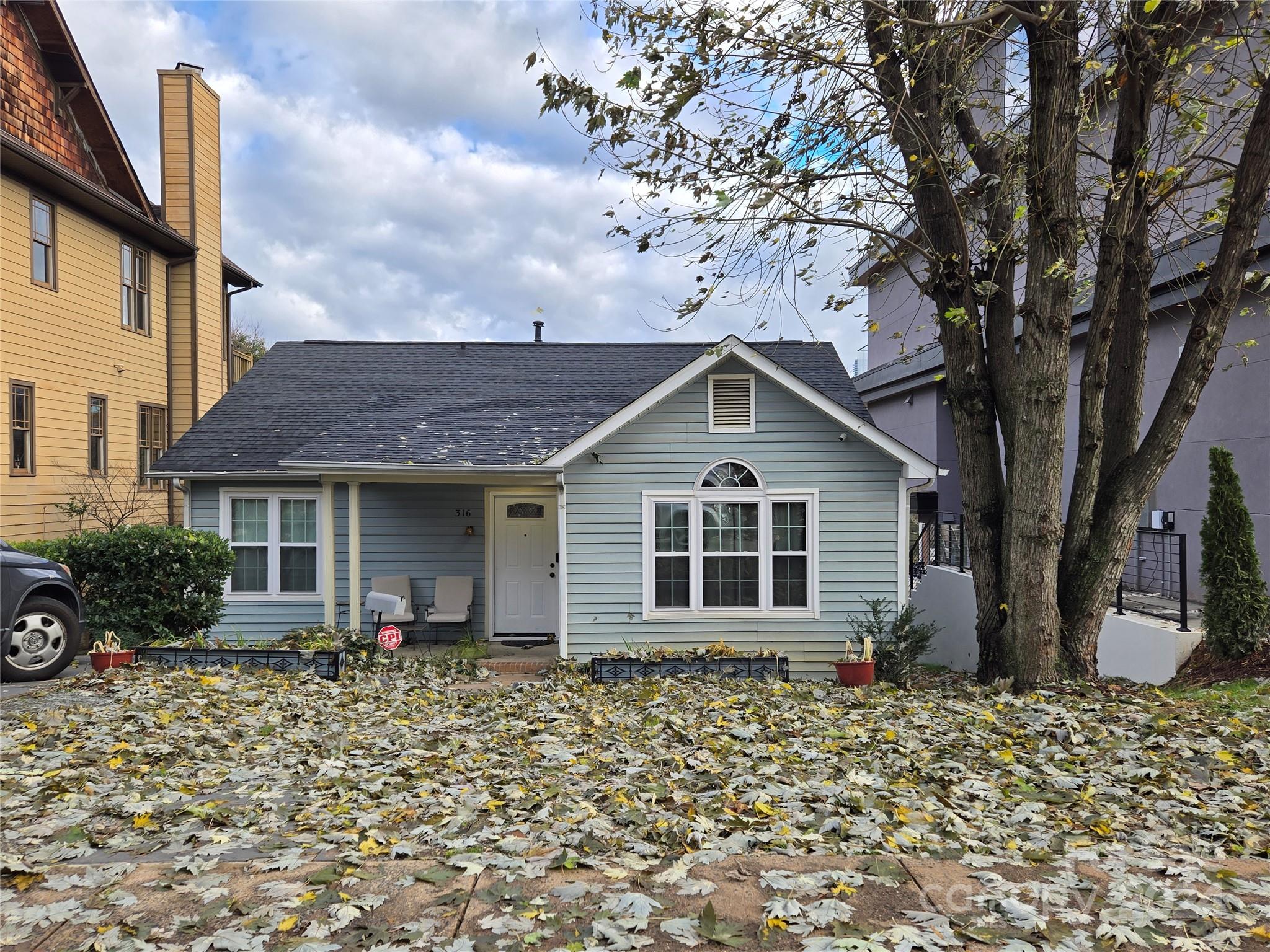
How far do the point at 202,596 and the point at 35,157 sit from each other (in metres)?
7.57

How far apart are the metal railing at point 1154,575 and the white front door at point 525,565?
722 centimetres

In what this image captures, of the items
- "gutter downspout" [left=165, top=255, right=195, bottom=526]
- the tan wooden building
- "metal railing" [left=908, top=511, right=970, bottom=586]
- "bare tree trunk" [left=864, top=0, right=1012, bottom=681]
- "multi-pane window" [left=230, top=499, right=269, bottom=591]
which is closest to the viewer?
"bare tree trunk" [left=864, top=0, right=1012, bottom=681]

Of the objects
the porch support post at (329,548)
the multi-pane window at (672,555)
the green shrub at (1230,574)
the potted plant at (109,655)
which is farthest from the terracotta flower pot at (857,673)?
the potted plant at (109,655)

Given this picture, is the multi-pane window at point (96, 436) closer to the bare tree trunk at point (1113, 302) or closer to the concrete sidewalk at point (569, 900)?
the concrete sidewalk at point (569, 900)

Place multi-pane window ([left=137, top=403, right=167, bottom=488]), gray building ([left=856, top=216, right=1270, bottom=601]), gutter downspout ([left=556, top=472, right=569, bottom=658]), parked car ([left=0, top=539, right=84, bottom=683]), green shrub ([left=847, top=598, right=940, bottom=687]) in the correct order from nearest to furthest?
parked car ([left=0, top=539, right=84, bottom=683]), gray building ([left=856, top=216, right=1270, bottom=601]), green shrub ([left=847, top=598, right=940, bottom=687]), gutter downspout ([left=556, top=472, right=569, bottom=658]), multi-pane window ([left=137, top=403, right=167, bottom=488])

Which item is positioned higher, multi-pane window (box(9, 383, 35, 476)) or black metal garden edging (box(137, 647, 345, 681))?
multi-pane window (box(9, 383, 35, 476))

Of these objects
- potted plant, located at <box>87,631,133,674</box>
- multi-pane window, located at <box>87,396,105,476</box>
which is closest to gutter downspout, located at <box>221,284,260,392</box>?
multi-pane window, located at <box>87,396,105,476</box>

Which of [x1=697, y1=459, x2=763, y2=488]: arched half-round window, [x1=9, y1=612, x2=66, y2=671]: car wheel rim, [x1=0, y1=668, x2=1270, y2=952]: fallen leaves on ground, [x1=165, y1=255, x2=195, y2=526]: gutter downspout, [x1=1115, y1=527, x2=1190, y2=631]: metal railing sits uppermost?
[x1=165, y1=255, x2=195, y2=526]: gutter downspout

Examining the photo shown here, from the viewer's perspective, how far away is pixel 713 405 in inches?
391

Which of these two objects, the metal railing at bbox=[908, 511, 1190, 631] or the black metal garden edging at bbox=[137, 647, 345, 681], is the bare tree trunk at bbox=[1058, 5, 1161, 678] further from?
the black metal garden edging at bbox=[137, 647, 345, 681]

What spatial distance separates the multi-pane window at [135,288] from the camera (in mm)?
15062

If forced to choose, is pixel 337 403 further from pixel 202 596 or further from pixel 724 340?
pixel 724 340

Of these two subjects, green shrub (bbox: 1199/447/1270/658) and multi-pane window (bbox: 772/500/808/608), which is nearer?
green shrub (bbox: 1199/447/1270/658)

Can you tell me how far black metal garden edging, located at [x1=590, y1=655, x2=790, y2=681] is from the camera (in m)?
8.96
